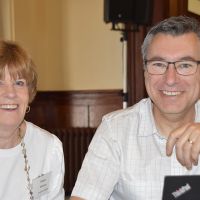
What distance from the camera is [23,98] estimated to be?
192cm

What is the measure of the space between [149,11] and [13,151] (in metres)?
2.52

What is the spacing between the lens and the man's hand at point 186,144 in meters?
1.26

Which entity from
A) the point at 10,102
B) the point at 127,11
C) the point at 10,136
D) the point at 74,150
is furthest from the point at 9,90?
the point at 74,150

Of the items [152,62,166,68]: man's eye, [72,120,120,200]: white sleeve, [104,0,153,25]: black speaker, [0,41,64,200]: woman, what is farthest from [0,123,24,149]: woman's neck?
[104,0,153,25]: black speaker

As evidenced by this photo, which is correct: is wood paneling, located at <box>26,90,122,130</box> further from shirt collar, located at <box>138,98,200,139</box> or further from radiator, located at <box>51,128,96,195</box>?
shirt collar, located at <box>138,98,200,139</box>

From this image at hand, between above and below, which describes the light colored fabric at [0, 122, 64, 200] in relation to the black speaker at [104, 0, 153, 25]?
below

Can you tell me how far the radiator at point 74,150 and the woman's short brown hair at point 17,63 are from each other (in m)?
2.76

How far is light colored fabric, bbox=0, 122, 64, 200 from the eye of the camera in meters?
1.96

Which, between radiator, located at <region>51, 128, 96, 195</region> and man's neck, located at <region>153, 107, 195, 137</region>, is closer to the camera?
man's neck, located at <region>153, 107, 195, 137</region>

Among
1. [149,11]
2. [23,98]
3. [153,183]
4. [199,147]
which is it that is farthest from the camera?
[149,11]

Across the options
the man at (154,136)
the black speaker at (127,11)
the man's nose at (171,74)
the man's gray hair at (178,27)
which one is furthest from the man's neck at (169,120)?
the black speaker at (127,11)

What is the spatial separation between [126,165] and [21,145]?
0.62 m

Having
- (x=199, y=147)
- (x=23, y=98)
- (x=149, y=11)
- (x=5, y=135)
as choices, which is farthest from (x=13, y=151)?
(x=149, y=11)

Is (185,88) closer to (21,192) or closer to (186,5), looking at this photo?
(21,192)
